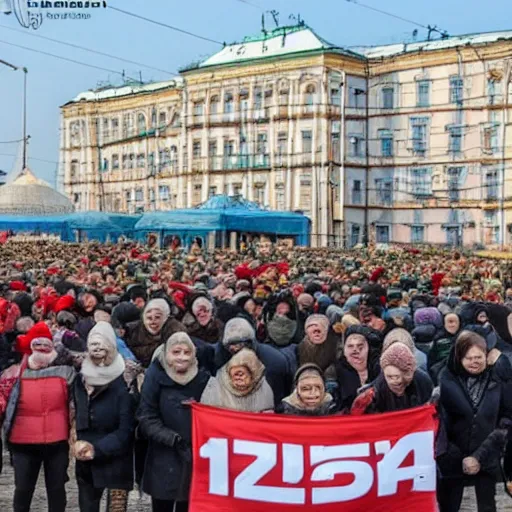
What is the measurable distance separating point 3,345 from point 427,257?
2471cm

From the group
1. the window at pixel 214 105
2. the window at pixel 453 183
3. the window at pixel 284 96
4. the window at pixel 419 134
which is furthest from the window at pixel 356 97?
the window at pixel 214 105

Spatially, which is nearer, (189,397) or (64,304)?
(189,397)

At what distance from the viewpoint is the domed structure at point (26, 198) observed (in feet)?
188

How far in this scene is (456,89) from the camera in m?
55.6

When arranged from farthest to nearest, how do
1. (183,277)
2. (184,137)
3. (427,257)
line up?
(184,137)
(427,257)
(183,277)

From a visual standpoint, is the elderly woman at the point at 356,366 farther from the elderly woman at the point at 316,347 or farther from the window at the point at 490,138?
the window at the point at 490,138

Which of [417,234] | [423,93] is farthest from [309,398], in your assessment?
[423,93]

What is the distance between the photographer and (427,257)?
32969mm

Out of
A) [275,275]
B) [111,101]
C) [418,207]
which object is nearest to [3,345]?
[275,275]

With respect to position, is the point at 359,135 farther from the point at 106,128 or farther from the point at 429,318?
the point at 429,318

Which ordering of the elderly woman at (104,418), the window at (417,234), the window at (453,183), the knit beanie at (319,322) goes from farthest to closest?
the window at (417,234) < the window at (453,183) < the knit beanie at (319,322) < the elderly woman at (104,418)

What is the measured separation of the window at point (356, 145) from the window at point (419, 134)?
9.56ft

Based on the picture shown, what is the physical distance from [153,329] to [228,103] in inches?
2092

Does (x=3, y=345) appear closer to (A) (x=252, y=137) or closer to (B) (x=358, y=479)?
(B) (x=358, y=479)
